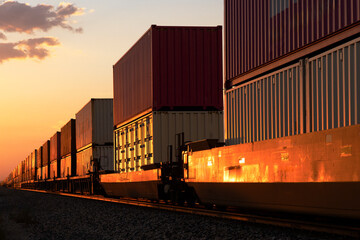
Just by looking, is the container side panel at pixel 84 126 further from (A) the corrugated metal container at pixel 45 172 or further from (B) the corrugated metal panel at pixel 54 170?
(A) the corrugated metal container at pixel 45 172

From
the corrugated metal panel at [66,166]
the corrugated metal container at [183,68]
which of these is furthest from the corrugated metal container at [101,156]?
the corrugated metal container at [183,68]

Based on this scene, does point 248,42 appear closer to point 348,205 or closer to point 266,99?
point 266,99

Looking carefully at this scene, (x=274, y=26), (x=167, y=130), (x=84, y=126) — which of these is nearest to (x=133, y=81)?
(x=167, y=130)

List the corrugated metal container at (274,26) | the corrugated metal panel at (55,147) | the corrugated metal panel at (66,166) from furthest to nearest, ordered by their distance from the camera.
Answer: the corrugated metal panel at (55,147), the corrugated metal panel at (66,166), the corrugated metal container at (274,26)

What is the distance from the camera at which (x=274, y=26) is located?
43.4ft

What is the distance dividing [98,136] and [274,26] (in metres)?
20.2

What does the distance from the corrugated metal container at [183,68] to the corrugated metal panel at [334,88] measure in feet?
27.2

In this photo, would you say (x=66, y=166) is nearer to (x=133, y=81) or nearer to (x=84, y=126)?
(x=84, y=126)

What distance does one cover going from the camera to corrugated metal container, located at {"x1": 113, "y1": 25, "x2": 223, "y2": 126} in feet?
62.6

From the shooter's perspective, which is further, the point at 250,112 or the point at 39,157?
the point at 39,157

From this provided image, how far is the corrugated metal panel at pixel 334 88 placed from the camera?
9.37 metres

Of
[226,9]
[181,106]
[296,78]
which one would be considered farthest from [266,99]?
[181,106]

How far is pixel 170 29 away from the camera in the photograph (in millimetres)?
19344

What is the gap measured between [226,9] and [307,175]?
373 inches
